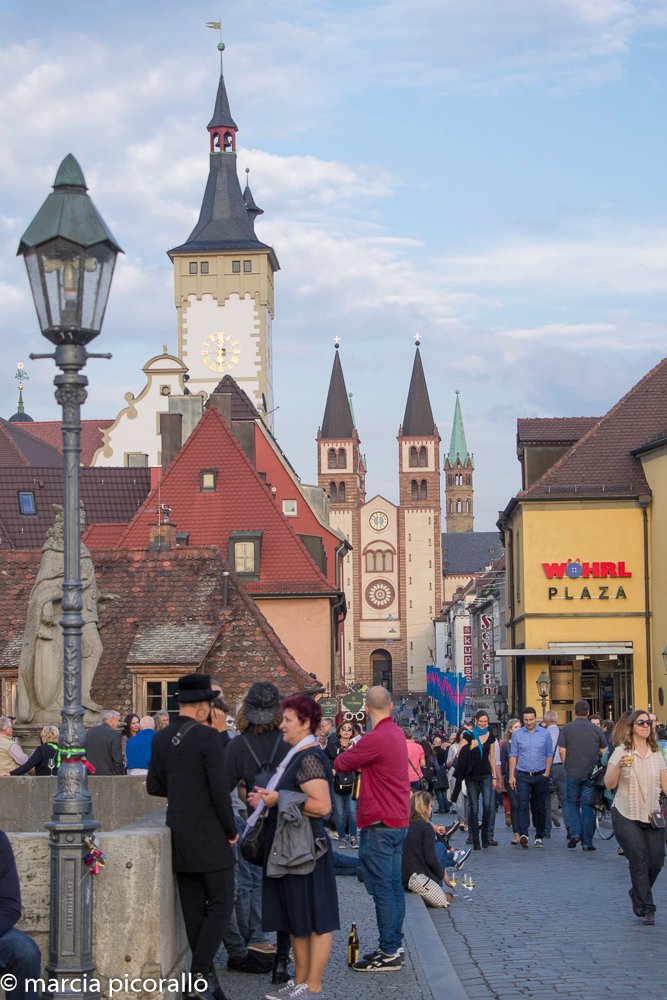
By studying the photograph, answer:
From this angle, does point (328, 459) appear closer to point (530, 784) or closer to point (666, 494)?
point (666, 494)

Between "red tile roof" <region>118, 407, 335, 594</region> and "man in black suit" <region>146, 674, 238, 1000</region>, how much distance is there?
3220 centimetres

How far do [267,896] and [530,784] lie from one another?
38.3 feet

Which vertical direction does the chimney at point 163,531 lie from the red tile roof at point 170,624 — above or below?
above

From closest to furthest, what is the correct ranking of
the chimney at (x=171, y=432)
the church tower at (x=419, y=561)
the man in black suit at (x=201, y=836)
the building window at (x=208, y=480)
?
1. the man in black suit at (x=201, y=836)
2. the building window at (x=208, y=480)
3. the chimney at (x=171, y=432)
4. the church tower at (x=419, y=561)

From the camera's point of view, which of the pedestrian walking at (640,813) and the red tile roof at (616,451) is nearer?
the pedestrian walking at (640,813)

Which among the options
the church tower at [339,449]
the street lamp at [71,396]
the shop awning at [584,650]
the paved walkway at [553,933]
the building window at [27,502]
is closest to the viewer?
the street lamp at [71,396]

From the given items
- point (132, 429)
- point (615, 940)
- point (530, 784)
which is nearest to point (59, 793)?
point (615, 940)

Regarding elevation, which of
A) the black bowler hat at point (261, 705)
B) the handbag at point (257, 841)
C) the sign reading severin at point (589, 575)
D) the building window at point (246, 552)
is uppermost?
the building window at point (246, 552)

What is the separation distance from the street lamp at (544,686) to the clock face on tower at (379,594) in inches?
4447

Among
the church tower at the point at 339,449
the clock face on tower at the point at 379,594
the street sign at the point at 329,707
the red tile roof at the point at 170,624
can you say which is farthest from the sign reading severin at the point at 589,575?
the church tower at the point at 339,449

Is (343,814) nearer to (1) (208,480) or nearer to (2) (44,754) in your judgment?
(2) (44,754)

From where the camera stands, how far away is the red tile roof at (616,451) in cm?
4166

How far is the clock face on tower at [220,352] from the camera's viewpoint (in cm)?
9825

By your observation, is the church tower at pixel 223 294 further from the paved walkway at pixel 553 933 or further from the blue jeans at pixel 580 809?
the paved walkway at pixel 553 933
